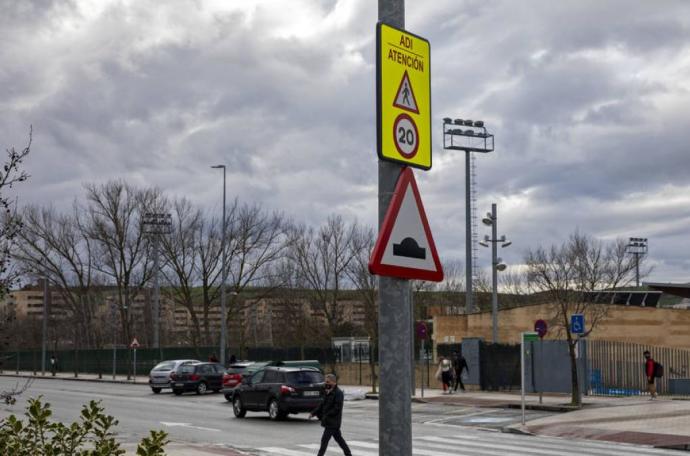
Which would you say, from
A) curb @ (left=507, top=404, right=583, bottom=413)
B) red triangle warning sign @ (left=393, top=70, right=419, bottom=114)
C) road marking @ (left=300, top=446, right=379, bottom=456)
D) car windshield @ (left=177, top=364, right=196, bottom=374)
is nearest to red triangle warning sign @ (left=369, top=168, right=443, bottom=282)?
red triangle warning sign @ (left=393, top=70, right=419, bottom=114)

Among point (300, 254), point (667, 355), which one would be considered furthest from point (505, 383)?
point (300, 254)

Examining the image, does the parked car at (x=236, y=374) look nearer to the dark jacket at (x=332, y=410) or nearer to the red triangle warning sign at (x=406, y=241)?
the dark jacket at (x=332, y=410)

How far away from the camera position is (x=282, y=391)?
2769 centimetres

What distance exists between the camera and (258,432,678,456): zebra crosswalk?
19031mm

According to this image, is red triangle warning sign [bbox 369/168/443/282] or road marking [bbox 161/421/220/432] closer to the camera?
red triangle warning sign [bbox 369/168/443/282]

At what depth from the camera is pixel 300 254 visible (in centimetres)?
7056

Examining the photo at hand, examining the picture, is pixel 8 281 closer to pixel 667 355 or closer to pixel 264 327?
pixel 667 355

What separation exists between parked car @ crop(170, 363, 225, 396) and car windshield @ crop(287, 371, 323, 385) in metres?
16.5

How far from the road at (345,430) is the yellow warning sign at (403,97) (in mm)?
14131

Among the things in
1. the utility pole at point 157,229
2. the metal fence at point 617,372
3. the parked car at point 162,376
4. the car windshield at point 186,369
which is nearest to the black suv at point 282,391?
the metal fence at point 617,372

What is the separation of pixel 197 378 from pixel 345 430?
21095 millimetres

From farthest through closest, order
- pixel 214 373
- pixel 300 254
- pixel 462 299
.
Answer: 1. pixel 462 299
2. pixel 300 254
3. pixel 214 373

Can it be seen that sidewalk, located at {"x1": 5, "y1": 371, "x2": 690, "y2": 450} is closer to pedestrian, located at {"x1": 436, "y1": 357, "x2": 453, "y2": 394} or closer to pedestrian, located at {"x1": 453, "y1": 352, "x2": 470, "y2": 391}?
pedestrian, located at {"x1": 436, "y1": 357, "x2": 453, "y2": 394}

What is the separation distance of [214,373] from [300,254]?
2656cm
